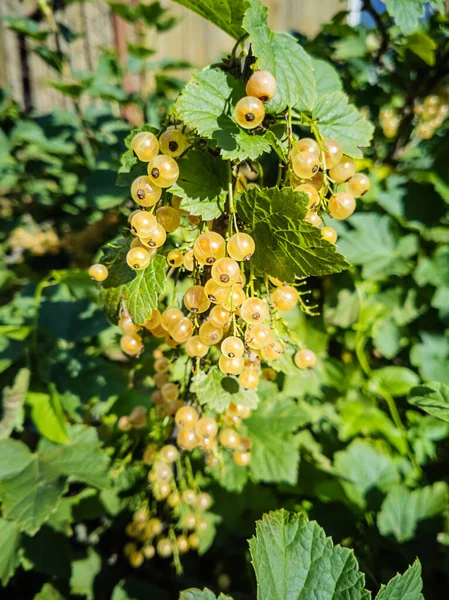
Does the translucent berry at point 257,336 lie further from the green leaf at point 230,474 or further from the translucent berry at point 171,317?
the green leaf at point 230,474

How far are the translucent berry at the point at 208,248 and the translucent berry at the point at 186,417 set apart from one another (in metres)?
0.26

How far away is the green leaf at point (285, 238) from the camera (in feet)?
1.61

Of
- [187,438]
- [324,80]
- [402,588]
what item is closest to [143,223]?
[187,438]

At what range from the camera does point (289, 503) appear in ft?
3.60

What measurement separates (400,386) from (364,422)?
0.45 feet

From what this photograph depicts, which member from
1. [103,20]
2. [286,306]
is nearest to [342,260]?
[286,306]

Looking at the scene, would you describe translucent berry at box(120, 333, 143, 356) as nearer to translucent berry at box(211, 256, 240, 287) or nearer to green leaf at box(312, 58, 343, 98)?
translucent berry at box(211, 256, 240, 287)

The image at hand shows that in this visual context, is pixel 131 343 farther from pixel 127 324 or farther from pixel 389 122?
pixel 389 122

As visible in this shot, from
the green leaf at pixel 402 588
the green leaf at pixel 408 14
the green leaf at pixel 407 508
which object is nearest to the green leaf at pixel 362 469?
the green leaf at pixel 407 508

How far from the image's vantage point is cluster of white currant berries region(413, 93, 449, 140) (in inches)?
52.9

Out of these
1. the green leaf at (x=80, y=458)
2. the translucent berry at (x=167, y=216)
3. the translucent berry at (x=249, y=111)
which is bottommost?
the green leaf at (x=80, y=458)

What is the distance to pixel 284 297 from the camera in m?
0.58

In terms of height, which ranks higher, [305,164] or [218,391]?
[305,164]

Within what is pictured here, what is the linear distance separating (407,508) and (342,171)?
2.56 ft
